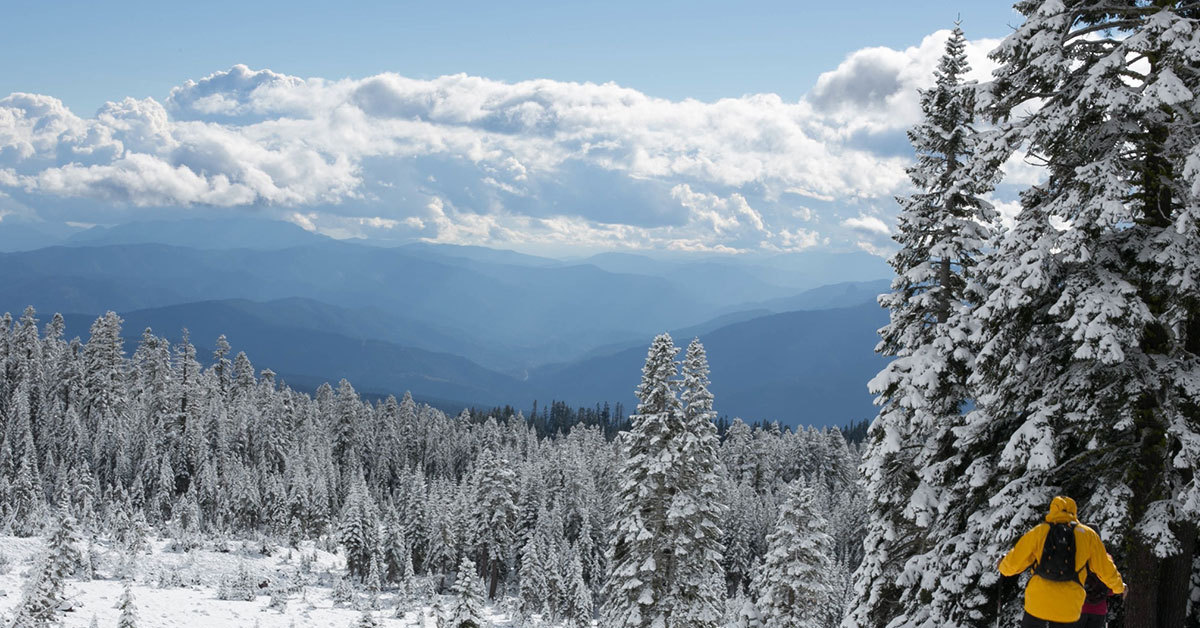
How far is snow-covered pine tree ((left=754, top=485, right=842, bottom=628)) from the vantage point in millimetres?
29469

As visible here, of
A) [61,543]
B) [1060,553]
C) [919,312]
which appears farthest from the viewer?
[61,543]

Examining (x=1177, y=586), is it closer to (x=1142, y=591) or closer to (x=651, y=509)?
(x=1142, y=591)

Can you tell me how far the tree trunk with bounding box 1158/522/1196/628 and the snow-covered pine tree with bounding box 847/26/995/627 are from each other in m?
4.62

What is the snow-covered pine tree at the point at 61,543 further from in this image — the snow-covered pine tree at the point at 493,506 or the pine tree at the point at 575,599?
the pine tree at the point at 575,599

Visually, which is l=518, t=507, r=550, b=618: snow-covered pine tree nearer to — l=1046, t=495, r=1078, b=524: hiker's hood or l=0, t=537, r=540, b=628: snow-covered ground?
l=0, t=537, r=540, b=628: snow-covered ground

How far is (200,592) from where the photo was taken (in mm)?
54344

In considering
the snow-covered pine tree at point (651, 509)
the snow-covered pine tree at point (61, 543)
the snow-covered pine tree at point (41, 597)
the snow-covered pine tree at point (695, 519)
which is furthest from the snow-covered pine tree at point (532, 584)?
the snow-covered pine tree at point (695, 519)

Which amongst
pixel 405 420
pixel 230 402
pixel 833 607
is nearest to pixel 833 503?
pixel 833 607

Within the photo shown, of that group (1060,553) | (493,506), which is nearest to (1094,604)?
(1060,553)

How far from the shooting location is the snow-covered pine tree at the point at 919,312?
14562 millimetres

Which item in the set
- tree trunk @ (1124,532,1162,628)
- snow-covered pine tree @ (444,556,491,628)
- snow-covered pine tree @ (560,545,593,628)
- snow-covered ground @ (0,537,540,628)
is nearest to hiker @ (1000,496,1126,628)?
tree trunk @ (1124,532,1162,628)

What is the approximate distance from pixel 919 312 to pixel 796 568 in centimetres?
1760

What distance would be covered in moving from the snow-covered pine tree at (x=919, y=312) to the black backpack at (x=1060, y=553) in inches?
213

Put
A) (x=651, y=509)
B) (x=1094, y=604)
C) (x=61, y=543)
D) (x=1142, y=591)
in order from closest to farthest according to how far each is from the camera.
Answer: (x=1094, y=604) < (x=1142, y=591) < (x=651, y=509) < (x=61, y=543)
